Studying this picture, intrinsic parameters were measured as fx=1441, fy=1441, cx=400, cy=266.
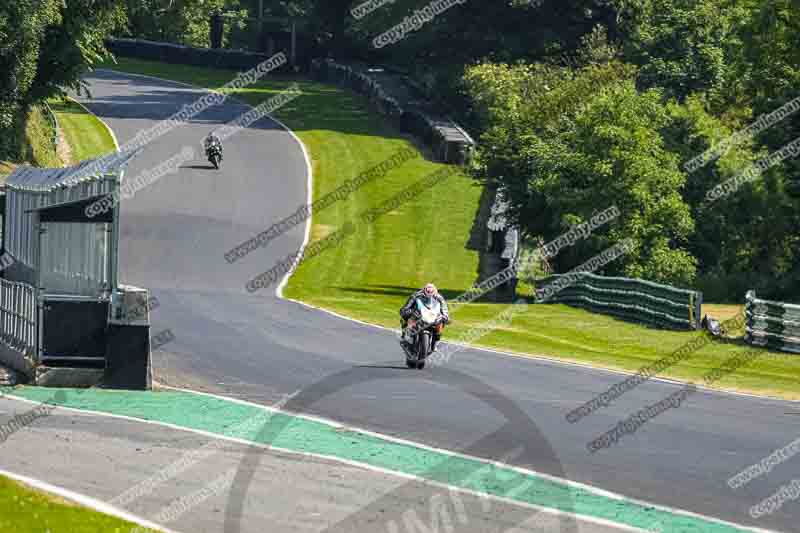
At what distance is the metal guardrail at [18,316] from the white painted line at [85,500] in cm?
674

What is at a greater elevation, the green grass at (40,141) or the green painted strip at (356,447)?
the green grass at (40,141)

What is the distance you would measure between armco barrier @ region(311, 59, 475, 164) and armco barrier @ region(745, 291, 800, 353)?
1266 inches

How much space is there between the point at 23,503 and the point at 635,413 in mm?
9814

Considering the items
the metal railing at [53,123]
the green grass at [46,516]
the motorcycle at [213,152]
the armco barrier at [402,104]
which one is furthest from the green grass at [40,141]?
the green grass at [46,516]

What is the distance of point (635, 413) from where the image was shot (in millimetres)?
19875

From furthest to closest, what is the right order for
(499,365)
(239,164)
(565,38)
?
(565,38) < (239,164) < (499,365)

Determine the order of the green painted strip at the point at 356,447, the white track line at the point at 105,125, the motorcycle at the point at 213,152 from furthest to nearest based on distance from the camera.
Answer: the white track line at the point at 105,125 → the motorcycle at the point at 213,152 → the green painted strip at the point at 356,447

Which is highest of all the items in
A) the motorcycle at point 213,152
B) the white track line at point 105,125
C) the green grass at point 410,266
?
the white track line at point 105,125

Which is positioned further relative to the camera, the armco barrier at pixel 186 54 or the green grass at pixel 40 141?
the armco barrier at pixel 186 54

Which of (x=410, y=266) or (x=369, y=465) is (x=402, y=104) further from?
(x=369, y=465)

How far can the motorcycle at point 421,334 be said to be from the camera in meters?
23.5

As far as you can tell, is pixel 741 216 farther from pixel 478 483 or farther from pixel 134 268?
pixel 478 483

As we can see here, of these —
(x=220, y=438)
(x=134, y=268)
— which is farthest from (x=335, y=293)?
(x=220, y=438)

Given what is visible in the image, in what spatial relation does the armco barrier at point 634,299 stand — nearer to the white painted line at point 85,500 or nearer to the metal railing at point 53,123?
the white painted line at point 85,500
